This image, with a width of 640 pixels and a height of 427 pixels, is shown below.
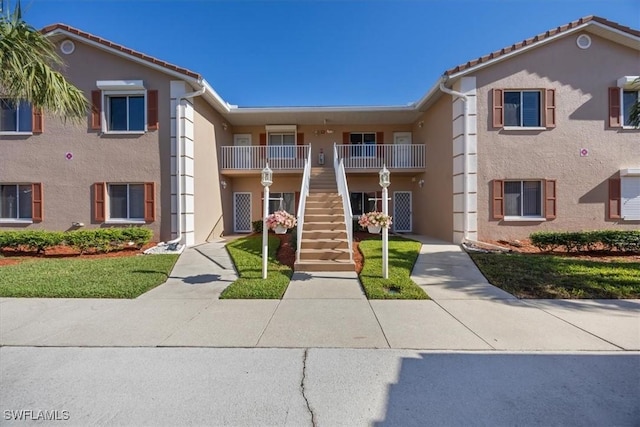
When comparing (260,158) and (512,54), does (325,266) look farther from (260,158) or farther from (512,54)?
(512,54)

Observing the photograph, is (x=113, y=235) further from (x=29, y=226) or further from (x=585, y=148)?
(x=585, y=148)

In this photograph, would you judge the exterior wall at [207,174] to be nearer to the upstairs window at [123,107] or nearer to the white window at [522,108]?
the upstairs window at [123,107]

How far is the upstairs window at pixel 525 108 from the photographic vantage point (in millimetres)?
9734

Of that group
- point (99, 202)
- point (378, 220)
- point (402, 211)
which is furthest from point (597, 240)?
point (99, 202)

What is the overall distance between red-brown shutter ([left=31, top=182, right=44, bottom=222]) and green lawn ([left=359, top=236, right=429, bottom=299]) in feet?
35.9

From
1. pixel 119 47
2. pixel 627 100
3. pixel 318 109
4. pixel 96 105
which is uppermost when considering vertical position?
pixel 119 47

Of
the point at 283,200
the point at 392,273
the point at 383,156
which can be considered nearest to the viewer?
the point at 392,273

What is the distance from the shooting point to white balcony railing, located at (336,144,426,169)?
43.2 feet

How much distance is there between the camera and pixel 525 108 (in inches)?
392

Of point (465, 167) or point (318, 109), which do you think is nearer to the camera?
point (465, 167)

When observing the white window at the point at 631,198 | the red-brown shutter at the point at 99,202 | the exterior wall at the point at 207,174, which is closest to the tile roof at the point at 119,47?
the exterior wall at the point at 207,174

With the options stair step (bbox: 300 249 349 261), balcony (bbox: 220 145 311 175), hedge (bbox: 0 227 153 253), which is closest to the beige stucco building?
hedge (bbox: 0 227 153 253)

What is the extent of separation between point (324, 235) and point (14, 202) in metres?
11.1

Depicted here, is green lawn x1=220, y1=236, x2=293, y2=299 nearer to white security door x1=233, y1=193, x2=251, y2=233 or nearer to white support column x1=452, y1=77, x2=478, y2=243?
white security door x1=233, y1=193, x2=251, y2=233
